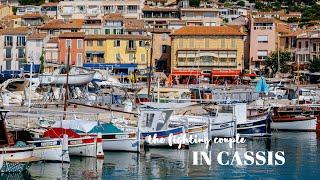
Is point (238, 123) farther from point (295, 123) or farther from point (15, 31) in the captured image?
point (15, 31)

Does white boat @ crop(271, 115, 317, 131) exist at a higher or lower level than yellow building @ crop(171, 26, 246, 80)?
lower

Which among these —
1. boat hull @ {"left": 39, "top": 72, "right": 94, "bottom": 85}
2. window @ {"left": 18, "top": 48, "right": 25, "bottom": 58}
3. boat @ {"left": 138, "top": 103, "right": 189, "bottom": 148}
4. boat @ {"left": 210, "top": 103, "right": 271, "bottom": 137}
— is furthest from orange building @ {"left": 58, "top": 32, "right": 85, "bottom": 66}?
boat @ {"left": 138, "top": 103, "right": 189, "bottom": 148}

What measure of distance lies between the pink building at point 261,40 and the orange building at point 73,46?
13.9 metres

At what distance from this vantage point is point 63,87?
52781 millimetres

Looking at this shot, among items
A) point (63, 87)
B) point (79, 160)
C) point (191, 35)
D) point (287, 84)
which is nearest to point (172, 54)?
point (191, 35)

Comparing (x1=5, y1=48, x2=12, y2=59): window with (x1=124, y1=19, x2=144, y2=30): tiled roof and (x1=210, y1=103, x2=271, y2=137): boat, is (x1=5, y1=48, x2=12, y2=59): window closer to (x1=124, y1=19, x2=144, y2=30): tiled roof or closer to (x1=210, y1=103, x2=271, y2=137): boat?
(x1=124, y1=19, x2=144, y2=30): tiled roof

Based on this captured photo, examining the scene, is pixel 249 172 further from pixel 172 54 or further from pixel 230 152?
pixel 172 54

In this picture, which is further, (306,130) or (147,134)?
(306,130)

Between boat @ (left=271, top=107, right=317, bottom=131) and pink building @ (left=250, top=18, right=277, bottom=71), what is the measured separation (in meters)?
28.9

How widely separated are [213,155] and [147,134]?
8.82 ft

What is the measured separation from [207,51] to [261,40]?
19.3ft

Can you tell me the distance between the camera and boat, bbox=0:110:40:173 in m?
27.7

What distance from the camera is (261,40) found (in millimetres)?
77250

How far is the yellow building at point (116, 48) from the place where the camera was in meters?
74.0
